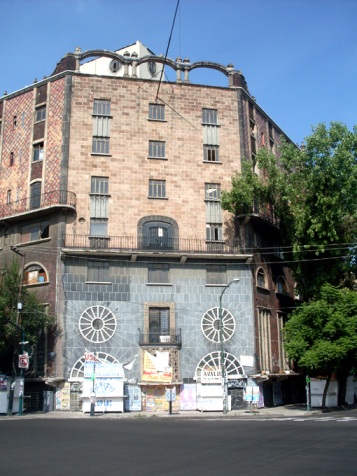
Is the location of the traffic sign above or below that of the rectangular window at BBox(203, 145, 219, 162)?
below

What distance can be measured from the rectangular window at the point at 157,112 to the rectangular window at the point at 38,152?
9.19m

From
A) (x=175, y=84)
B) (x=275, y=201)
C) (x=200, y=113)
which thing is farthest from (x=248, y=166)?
(x=175, y=84)

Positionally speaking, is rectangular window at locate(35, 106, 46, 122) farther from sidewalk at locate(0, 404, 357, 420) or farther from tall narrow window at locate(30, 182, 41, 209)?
sidewalk at locate(0, 404, 357, 420)

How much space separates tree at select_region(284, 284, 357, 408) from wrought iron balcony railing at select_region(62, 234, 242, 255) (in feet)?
23.2

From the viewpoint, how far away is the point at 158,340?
130ft

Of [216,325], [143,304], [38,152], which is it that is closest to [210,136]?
[38,152]

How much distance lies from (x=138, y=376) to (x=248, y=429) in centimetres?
1789

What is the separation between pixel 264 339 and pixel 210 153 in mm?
15577

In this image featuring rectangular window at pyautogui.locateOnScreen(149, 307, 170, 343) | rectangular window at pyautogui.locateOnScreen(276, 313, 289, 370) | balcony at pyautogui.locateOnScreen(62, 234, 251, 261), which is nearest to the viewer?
rectangular window at pyautogui.locateOnScreen(149, 307, 170, 343)

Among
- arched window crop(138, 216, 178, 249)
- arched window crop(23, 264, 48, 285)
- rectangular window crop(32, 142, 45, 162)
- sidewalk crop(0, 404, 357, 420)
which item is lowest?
sidewalk crop(0, 404, 357, 420)

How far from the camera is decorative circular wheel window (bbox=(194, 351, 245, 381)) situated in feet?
129

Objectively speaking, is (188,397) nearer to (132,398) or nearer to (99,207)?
(132,398)

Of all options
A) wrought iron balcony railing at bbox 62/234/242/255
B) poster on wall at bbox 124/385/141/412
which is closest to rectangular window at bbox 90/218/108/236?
wrought iron balcony railing at bbox 62/234/242/255

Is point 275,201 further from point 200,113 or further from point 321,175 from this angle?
point 200,113
